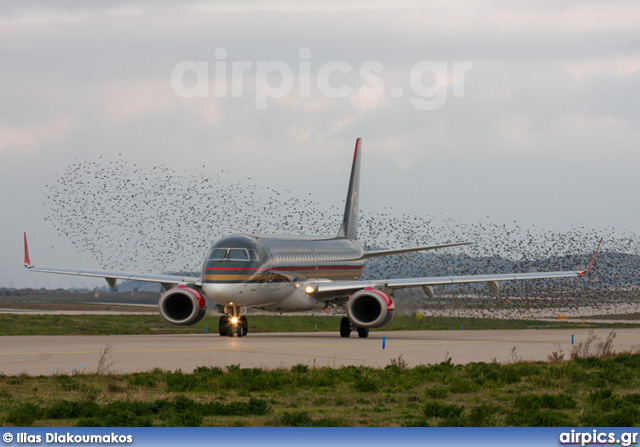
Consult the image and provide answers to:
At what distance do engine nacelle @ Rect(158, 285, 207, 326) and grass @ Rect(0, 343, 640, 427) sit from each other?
16.5 meters

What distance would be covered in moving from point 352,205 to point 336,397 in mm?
33773

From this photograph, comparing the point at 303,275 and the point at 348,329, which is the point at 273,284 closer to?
the point at 303,275

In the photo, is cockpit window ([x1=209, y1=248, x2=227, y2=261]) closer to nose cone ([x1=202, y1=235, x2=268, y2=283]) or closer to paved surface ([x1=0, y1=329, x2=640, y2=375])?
nose cone ([x1=202, y1=235, x2=268, y2=283])

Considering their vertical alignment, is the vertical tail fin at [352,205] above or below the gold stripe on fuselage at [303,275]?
above

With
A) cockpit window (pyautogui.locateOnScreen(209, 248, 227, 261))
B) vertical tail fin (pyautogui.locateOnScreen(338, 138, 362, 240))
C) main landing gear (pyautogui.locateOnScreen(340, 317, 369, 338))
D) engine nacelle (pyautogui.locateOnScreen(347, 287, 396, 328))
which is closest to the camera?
cockpit window (pyautogui.locateOnScreen(209, 248, 227, 261))

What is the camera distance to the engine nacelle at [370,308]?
3716 centimetres

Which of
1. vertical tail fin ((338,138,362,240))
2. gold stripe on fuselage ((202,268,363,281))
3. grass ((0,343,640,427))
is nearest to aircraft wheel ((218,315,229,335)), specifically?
gold stripe on fuselage ((202,268,363,281))

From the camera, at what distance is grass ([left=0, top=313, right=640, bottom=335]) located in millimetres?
44500

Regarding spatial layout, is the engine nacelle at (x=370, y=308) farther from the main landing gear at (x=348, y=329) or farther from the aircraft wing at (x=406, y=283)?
the main landing gear at (x=348, y=329)

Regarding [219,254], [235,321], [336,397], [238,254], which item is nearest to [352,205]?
[235,321]

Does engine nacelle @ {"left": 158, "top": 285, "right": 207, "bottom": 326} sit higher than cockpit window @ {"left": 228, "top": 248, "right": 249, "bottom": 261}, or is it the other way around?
cockpit window @ {"left": 228, "top": 248, "right": 249, "bottom": 261}

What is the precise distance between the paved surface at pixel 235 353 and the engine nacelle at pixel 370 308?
1154 millimetres

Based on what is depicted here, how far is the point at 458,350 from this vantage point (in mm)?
30875

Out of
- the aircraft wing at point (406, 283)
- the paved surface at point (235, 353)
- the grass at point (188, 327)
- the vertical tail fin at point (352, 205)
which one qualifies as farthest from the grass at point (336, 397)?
the vertical tail fin at point (352, 205)
